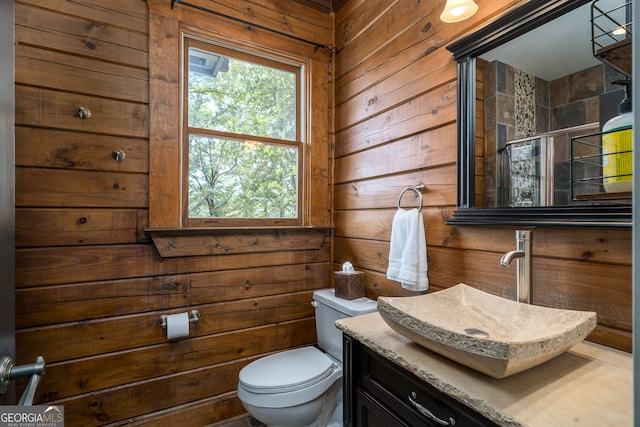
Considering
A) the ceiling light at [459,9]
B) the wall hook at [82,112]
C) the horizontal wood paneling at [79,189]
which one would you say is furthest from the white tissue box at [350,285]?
the wall hook at [82,112]

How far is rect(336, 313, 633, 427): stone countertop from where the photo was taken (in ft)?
1.89

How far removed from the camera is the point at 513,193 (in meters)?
1.10

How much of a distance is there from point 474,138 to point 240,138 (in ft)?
4.21

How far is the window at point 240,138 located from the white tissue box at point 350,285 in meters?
0.50

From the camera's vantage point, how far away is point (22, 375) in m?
Result: 0.58

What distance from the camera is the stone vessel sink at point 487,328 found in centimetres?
64

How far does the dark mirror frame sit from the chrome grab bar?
4.32 ft

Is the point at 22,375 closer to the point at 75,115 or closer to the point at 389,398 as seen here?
the point at 389,398

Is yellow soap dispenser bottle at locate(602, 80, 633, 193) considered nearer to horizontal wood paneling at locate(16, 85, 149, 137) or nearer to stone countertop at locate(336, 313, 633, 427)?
stone countertop at locate(336, 313, 633, 427)

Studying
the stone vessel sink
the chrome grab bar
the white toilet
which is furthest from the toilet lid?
the chrome grab bar

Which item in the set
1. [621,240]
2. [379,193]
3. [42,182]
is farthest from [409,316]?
[42,182]

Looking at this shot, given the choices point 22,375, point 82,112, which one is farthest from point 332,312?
point 82,112

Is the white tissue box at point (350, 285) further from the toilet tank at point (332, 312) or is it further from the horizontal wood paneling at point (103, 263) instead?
the horizontal wood paneling at point (103, 263)

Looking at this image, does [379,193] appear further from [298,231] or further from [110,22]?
[110,22]
